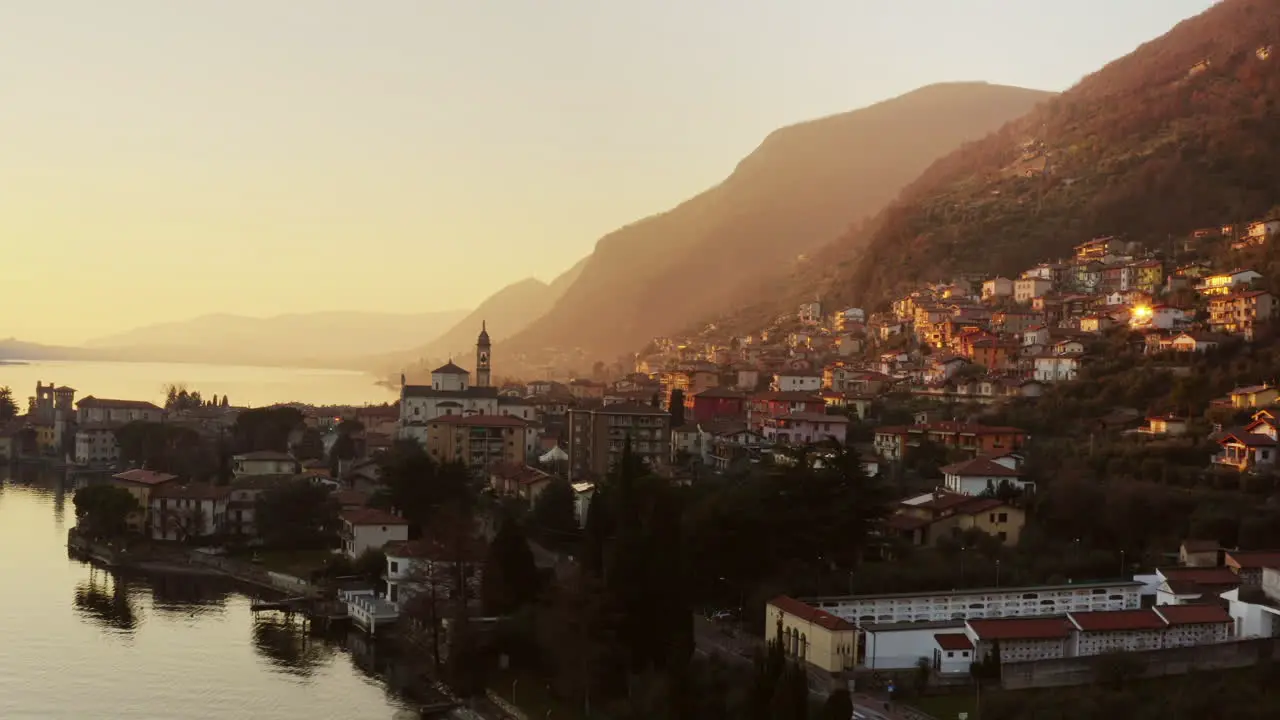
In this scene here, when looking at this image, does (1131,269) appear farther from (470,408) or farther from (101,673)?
(101,673)

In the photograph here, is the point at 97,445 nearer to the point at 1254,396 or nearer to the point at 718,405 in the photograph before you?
the point at 718,405

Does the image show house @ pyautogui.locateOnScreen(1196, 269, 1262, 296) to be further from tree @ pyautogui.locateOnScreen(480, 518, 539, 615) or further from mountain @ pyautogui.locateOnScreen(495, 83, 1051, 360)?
mountain @ pyautogui.locateOnScreen(495, 83, 1051, 360)

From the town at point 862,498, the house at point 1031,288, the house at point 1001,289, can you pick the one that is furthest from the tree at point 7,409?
the house at point 1031,288

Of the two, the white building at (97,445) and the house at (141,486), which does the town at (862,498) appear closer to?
the house at (141,486)

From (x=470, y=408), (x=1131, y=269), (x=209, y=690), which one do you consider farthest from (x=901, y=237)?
(x=209, y=690)

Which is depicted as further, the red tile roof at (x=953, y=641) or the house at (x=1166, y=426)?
the house at (x=1166, y=426)
